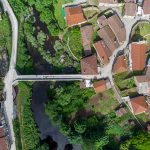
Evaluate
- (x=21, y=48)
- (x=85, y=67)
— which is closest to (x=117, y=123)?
(x=85, y=67)

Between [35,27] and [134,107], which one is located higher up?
[35,27]

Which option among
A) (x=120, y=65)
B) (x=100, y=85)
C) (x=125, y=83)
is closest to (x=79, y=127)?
(x=100, y=85)

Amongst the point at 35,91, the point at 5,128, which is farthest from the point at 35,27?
the point at 5,128

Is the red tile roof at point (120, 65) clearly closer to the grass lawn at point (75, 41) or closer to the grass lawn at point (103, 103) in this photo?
the grass lawn at point (103, 103)

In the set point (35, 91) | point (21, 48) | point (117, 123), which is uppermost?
point (21, 48)

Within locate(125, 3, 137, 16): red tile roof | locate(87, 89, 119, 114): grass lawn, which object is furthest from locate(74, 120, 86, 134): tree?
locate(125, 3, 137, 16): red tile roof

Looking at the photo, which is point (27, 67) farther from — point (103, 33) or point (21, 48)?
point (103, 33)

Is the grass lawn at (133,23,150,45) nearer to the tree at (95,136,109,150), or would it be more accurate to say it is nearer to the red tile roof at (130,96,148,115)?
the red tile roof at (130,96,148,115)
